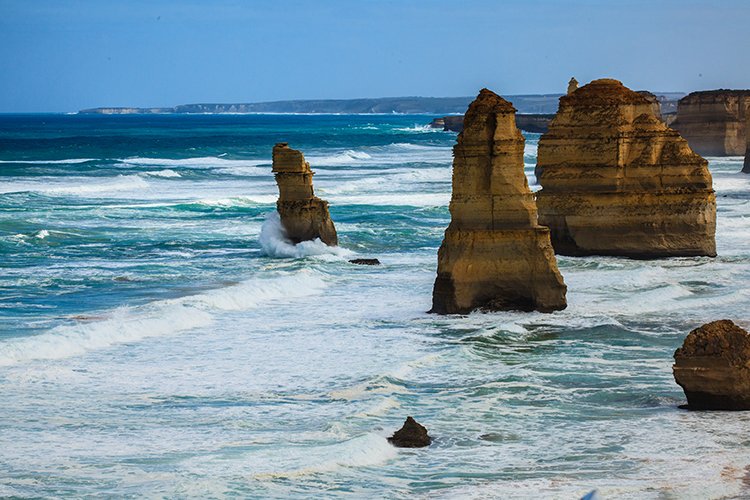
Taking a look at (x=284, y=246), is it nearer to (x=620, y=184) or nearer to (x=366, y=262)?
(x=366, y=262)

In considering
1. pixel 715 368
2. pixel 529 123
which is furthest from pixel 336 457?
pixel 529 123

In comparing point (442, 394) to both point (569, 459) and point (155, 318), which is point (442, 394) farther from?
point (155, 318)

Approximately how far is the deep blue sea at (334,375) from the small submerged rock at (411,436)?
0.18 m

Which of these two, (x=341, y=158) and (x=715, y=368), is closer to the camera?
(x=715, y=368)

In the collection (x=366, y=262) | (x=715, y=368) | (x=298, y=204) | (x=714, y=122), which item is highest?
(x=714, y=122)

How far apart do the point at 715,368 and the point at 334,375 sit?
5.54 m

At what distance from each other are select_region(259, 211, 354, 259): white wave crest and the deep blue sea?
0.16 feet

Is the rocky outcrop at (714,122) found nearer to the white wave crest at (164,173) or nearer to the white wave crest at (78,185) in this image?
the white wave crest at (164,173)

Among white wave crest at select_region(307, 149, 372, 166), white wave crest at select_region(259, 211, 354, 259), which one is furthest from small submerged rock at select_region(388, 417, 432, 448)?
white wave crest at select_region(307, 149, 372, 166)

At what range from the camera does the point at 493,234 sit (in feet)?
79.6

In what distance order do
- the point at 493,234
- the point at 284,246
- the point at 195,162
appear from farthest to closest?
the point at 195,162 < the point at 284,246 < the point at 493,234

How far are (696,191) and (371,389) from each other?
1594 centimetres

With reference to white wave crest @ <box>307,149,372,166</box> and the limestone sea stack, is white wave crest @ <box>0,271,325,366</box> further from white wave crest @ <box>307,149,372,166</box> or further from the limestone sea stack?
white wave crest @ <box>307,149,372,166</box>

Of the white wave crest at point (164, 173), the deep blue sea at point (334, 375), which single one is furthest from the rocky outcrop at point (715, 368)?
the white wave crest at point (164, 173)
